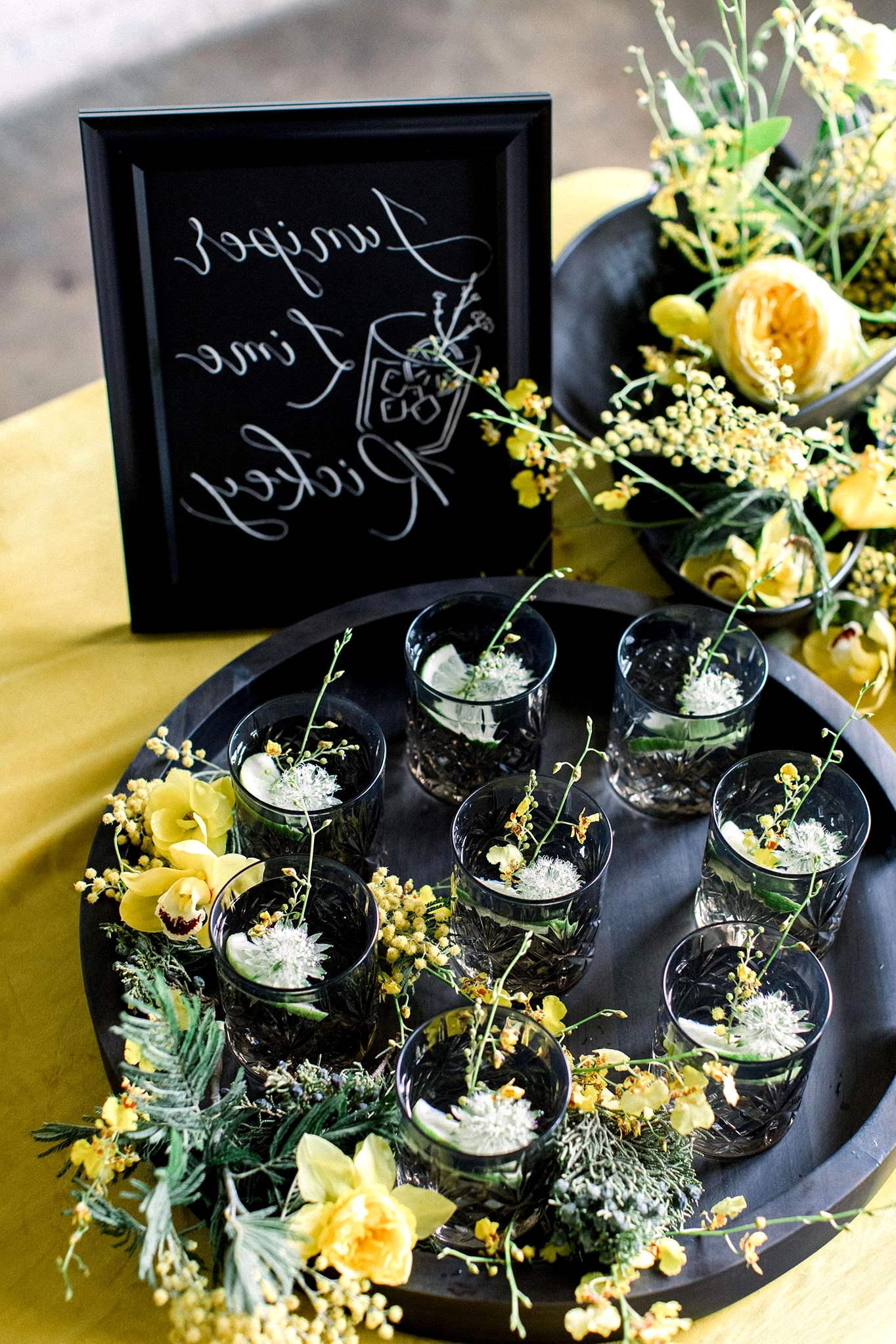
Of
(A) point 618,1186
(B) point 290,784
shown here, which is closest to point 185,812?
(B) point 290,784

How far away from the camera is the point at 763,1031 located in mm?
814

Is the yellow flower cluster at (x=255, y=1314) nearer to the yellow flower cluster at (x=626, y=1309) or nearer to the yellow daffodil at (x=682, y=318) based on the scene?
the yellow flower cluster at (x=626, y=1309)

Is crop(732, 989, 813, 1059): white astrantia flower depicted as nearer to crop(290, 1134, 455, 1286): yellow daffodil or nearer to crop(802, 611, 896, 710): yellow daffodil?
crop(290, 1134, 455, 1286): yellow daffodil

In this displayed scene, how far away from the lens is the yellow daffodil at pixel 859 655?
114 cm

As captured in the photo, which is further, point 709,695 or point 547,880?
point 709,695

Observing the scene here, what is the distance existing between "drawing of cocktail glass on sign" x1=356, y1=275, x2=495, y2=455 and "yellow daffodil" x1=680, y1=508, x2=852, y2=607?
0.28 m

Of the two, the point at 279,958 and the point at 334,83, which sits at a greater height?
the point at 334,83

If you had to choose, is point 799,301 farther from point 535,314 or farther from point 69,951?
point 69,951

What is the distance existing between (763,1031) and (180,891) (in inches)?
16.5

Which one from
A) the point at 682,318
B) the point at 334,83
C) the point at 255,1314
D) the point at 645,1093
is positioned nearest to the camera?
the point at 255,1314

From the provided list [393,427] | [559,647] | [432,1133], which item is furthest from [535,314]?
[432,1133]

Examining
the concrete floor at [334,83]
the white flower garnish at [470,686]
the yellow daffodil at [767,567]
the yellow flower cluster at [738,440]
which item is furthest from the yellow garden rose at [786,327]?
the concrete floor at [334,83]

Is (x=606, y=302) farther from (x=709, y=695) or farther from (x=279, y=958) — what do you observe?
(x=279, y=958)

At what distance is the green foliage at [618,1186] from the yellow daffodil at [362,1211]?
0.08m
